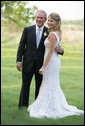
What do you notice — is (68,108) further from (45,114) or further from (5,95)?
(5,95)

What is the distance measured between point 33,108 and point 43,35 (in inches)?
46.1

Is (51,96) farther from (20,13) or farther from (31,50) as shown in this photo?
(20,13)

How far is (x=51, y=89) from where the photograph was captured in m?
5.31

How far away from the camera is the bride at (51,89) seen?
16.6ft

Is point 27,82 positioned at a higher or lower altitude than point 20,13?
lower

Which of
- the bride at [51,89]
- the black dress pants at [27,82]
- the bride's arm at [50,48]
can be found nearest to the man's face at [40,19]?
the bride at [51,89]

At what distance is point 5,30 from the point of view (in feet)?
92.5

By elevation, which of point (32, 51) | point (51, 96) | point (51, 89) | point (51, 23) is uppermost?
point (51, 23)

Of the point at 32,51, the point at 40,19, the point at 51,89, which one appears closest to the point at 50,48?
the point at 32,51

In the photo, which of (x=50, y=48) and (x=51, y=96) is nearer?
(x=50, y=48)

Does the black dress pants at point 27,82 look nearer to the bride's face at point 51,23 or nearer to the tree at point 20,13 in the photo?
the bride's face at point 51,23

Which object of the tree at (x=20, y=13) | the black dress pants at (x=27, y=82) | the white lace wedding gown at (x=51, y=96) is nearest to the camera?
the white lace wedding gown at (x=51, y=96)

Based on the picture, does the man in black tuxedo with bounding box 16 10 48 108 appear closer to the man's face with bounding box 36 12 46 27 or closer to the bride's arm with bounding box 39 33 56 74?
the man's face with bounding box 36 12 46 27

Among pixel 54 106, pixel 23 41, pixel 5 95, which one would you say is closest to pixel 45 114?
pixel 54 106
